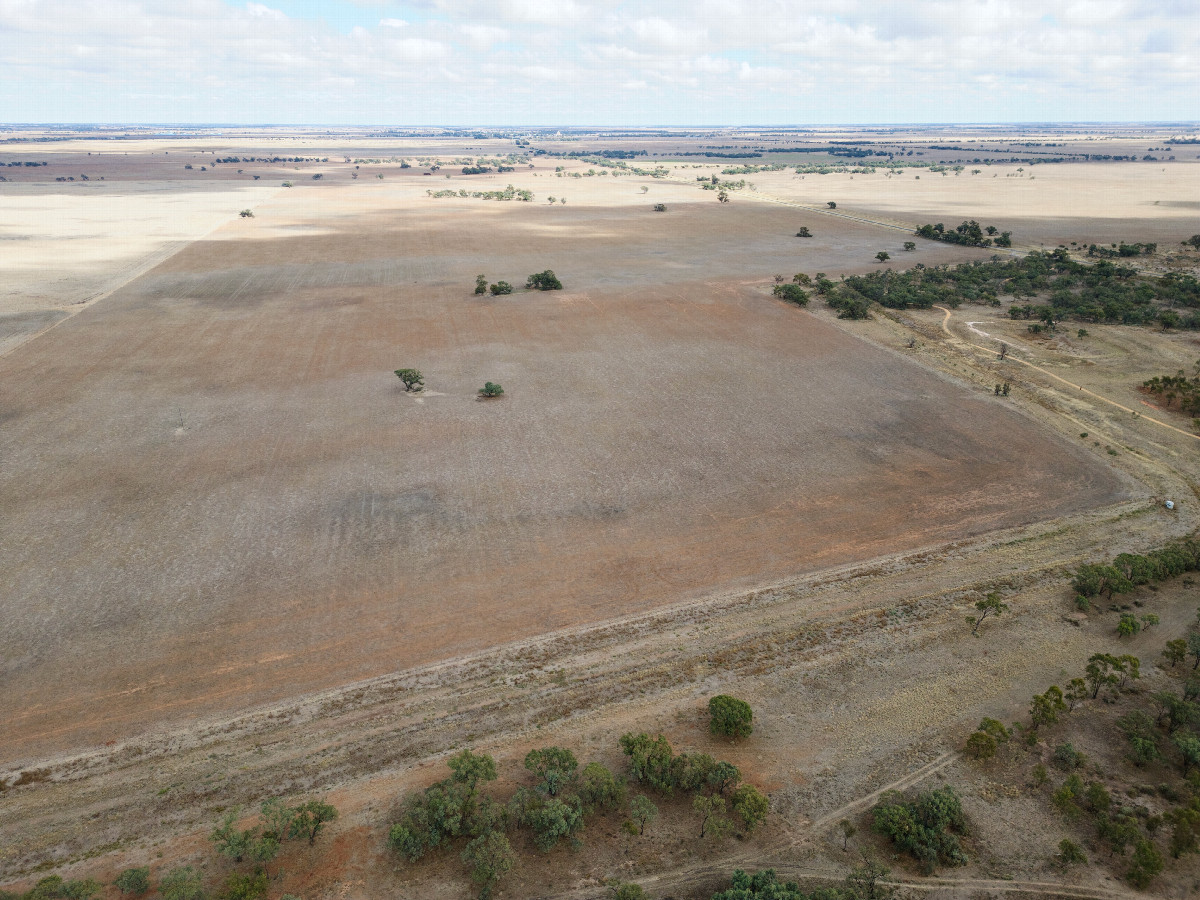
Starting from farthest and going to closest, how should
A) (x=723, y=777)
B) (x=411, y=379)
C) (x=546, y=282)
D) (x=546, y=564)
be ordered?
1. (x=546, y=282)
2. (x=411, y=379)
3. (x=546, y=564)
4. (x=723, y=777)

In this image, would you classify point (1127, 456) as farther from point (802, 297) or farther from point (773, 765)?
point (802, 297)

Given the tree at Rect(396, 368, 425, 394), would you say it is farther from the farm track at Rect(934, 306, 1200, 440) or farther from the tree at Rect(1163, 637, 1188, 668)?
the farm track at Rect(934, 306, 1200, 440)

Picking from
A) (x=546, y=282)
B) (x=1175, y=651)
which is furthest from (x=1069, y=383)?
(x=546, y=282)

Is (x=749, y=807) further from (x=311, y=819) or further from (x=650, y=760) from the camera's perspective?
(x=311, y=819)

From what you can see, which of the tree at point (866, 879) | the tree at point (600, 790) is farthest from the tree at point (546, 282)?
the tree at point (866, 879)

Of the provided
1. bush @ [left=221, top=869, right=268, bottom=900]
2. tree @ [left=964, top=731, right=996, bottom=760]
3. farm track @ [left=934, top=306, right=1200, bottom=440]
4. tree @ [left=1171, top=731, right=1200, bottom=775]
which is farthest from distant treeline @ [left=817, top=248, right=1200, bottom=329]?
bush @ [left=221, top=869, right=268, bottom=900]

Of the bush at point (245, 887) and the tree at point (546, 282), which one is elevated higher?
the tree at point (546, 282)

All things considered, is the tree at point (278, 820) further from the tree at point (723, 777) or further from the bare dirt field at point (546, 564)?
the tree at point (723, 777)
